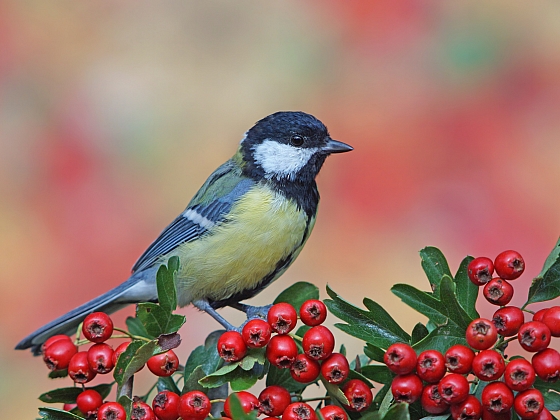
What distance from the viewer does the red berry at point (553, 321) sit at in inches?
30.4

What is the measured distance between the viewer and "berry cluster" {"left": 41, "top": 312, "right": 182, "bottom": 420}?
84 centimetres

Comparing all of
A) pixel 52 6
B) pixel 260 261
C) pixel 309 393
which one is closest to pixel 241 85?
pixel 52 6

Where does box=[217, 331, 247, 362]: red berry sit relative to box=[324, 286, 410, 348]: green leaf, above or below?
below

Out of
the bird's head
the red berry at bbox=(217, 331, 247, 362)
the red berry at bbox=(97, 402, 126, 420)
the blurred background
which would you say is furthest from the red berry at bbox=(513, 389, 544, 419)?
the blurred background

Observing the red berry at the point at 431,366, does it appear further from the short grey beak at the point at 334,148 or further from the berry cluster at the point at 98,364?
the short grey beak at the point at 334,148

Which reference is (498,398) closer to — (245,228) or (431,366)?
(431,366)

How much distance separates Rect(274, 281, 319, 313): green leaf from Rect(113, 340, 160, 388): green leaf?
0.32 meters

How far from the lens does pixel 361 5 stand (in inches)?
105

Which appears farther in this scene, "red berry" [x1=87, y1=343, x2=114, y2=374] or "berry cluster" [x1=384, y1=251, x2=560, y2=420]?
"red berry" [x1=87, y1=343, x2=114, y2=374]

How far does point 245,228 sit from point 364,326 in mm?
607

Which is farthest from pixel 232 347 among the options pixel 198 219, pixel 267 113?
pixel 267 113

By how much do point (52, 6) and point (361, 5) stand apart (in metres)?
Result: 1.23

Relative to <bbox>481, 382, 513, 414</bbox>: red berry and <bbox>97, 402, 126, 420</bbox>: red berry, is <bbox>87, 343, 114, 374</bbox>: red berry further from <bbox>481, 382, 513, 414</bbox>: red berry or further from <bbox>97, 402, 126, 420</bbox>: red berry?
<bbox>481, 382, 513, 414</bbox>: red berry

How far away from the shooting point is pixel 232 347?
870 millimetres
